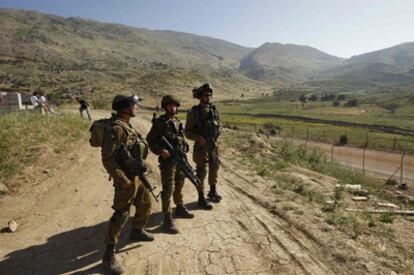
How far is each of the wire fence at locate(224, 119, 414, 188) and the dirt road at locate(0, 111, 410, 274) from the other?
16100 mm

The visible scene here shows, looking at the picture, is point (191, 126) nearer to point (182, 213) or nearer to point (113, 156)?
point (182, 213)

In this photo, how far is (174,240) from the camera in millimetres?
4996

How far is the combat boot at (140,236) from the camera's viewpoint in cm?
485

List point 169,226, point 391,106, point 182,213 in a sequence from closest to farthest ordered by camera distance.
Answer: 1. point 169,226
2. point 182,213
3. point 391,106

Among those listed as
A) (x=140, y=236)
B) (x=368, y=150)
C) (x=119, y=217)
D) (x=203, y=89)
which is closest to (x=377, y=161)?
(x=368, y=150)

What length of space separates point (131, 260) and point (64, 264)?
36.7 inches

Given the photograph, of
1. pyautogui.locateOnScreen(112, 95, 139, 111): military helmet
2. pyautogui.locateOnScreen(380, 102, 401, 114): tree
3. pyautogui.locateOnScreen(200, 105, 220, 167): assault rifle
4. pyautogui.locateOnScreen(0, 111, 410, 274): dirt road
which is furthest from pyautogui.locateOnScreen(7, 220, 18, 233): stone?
pyautogui.locateOnScreen(380, 102, 401, 114): tree

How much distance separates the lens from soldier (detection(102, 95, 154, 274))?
155 inches

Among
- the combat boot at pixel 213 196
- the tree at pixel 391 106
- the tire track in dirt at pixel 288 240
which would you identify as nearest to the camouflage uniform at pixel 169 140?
the tire track in dirt at pixel 288 240

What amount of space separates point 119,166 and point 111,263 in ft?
4.29

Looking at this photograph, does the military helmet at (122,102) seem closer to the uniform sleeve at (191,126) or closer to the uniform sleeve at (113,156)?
the uniform sleeve at (113,156)

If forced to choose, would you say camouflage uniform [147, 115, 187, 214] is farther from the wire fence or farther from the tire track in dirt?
the wire fence

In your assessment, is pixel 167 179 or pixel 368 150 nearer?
pixel 167 179

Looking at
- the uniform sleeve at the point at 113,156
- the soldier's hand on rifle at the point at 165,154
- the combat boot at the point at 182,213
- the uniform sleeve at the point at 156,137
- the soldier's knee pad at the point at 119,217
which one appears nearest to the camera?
the uniform sleeve at the point at 113,156
